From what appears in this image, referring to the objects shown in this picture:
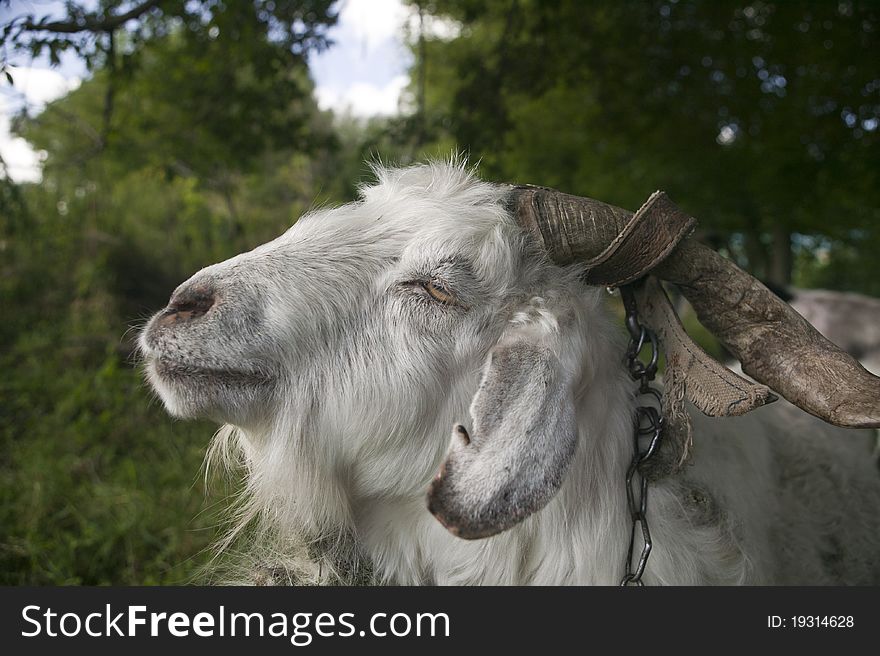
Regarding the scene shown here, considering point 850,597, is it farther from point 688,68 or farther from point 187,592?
point 688,68

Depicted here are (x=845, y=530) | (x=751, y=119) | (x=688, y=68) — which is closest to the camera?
(x=845, y=530)

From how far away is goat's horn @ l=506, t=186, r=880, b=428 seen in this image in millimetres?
1924

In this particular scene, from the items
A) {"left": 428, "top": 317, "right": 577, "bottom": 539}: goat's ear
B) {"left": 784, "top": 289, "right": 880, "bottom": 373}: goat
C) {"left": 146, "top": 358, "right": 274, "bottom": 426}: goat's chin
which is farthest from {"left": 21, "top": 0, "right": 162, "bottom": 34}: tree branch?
{"left": 784, "top": 289, "right": 880, "bottom": 373}: goat

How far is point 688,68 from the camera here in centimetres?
845

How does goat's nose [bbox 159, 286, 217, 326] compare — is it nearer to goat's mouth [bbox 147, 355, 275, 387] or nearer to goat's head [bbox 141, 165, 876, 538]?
goat's head [bbox 141, 165, 876, 538]

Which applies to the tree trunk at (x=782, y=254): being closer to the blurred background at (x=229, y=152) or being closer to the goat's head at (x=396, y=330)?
the blurred background at (x=229, y=152)

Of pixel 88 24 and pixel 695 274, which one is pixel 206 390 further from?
pixel 88 24

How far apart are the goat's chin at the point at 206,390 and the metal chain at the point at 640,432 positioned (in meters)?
1.12

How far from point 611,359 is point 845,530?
1.28m

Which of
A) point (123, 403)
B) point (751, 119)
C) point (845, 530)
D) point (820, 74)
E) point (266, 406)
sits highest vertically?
A: point (751, 119)

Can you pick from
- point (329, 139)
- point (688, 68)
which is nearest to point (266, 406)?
point (329, 139)

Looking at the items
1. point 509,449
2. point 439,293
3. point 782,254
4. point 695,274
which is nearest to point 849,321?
point 695,274

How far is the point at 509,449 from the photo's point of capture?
171cm

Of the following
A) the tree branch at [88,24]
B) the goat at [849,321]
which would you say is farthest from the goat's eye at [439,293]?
the goat at [849,321]
